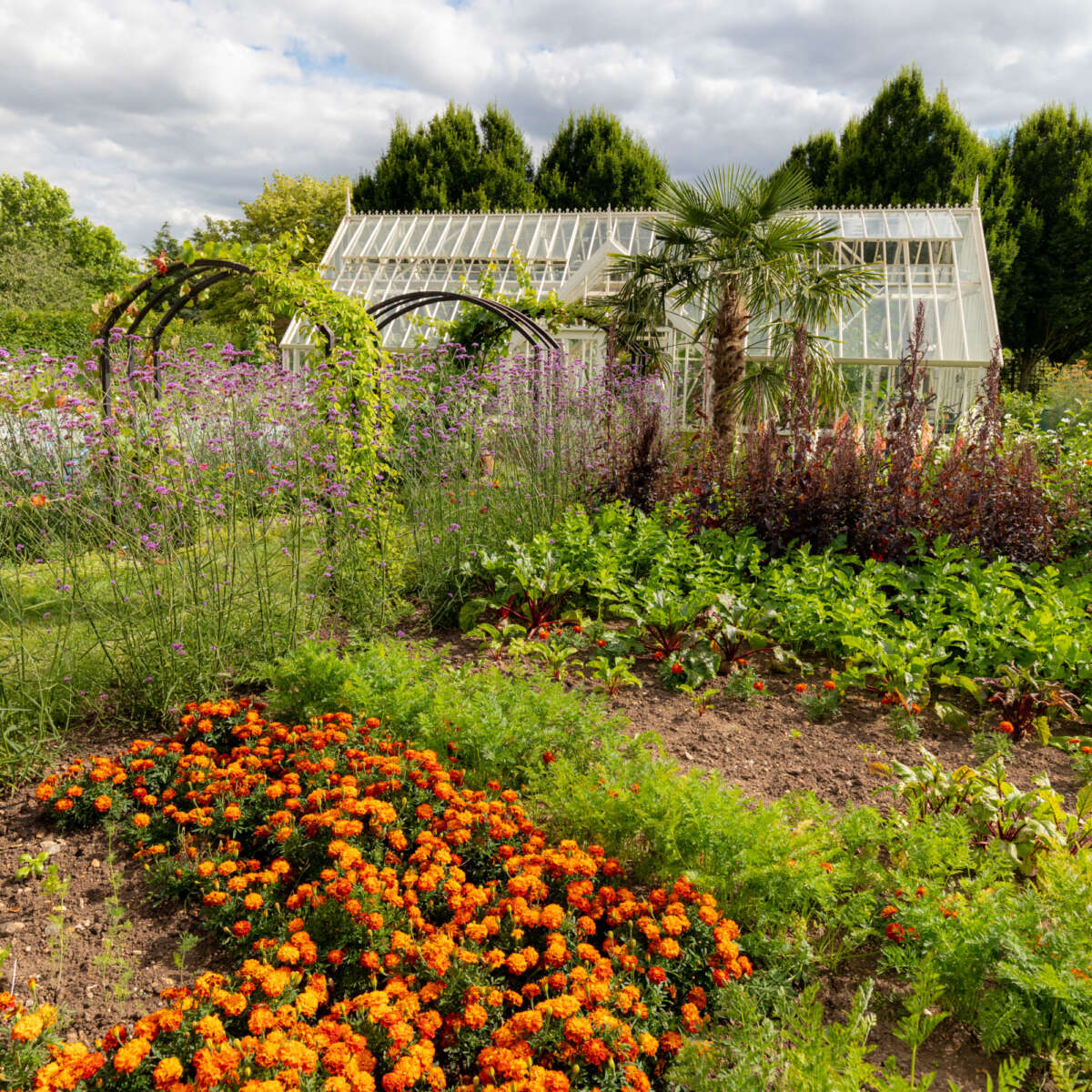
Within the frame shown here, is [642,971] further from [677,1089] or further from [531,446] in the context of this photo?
[531,446]

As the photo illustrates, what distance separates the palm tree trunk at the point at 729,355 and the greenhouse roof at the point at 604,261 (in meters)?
1.70

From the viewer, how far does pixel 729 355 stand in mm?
9656

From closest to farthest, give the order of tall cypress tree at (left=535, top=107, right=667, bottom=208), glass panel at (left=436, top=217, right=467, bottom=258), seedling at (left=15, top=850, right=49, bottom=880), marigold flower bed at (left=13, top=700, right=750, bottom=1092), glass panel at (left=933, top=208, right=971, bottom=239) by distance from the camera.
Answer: marigold flower bed at (left=13, top=700, right=750, bottom=1092) → seedling at (left=15, top=850, right=49, bottom=880) → glass panel at (left=933, top=208, right=971, bottom=239) → glass panel at (left=436, top=217, right=467, bottom=258) → tall cypress tree at (left=535, top=107, right=667, bottom=208)

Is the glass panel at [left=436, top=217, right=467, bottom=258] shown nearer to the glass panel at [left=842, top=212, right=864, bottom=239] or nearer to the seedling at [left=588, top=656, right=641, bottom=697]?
the glass panel at [left=842, top=212, right=864, bottom=239]

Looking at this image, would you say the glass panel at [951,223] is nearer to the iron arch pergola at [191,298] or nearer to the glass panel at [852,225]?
the glass panel at [852,225]

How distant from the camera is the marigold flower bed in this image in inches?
67.2

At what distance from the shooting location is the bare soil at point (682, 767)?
6.90 ft

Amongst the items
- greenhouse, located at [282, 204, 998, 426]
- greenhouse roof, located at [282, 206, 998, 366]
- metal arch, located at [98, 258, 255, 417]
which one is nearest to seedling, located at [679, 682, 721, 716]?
metal arch, located at [98, 258, 255, 417]

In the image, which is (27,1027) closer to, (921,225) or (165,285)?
(165,285)

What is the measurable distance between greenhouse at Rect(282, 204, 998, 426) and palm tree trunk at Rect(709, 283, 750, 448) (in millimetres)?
272

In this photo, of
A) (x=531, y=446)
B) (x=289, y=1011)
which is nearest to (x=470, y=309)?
(x=531, y=446)

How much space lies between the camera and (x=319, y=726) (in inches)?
120

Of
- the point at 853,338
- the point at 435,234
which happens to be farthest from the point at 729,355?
the point at 435,234

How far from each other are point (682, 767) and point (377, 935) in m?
1.59
